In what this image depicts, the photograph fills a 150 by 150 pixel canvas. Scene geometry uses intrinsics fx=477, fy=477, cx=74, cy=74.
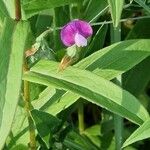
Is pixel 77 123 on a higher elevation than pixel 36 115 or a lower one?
lower

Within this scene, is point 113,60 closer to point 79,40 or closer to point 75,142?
point 79,40

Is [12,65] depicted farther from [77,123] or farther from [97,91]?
[77,123]

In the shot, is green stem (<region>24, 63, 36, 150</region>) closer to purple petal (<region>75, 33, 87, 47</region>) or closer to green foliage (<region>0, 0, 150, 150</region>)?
green foliage (<region>0, 0, 150, 150</region>)

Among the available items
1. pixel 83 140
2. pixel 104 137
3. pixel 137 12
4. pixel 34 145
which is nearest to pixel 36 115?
pixel 34 145

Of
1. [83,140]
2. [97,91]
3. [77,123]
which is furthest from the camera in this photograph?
[77,123]

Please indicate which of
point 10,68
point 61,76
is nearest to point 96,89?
point 61,76
